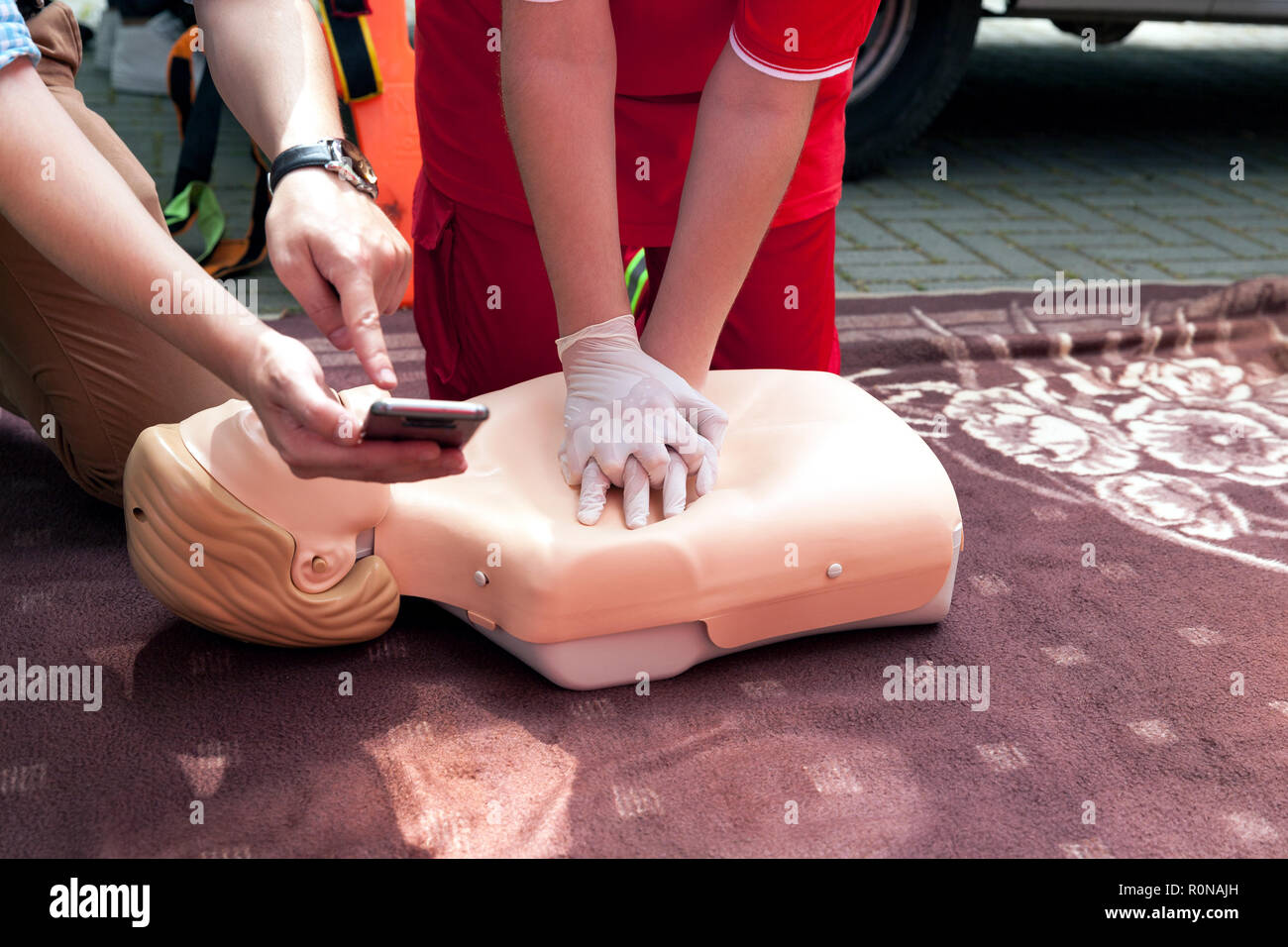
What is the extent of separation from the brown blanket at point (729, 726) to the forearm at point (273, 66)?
0.59 meters

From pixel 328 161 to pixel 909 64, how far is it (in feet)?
7.95

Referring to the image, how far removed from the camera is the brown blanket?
111 centimetres

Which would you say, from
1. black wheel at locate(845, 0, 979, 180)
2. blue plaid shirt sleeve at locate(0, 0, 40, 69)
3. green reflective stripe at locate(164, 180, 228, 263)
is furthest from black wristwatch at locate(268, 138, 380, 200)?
black wheel at locate(845, 0, 979, 180)

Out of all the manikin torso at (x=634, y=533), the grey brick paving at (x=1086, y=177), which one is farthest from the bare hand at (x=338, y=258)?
the grey brick paving at (x=1086, y=177)

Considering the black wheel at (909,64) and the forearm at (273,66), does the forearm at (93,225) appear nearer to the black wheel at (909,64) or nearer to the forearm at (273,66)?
the forearm at (273,66)

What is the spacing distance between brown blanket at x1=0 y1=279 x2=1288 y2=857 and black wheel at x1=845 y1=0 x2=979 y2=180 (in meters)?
1.82

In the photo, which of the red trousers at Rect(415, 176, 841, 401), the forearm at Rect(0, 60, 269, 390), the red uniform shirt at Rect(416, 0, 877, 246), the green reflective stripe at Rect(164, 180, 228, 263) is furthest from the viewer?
the green reflective stripe at Rect(164, 180, 228, 263)

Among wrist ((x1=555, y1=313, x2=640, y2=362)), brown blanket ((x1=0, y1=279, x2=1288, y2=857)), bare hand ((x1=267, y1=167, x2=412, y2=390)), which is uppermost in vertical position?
bare hand ((x1=267, y1=167, x2=412, y2=390))

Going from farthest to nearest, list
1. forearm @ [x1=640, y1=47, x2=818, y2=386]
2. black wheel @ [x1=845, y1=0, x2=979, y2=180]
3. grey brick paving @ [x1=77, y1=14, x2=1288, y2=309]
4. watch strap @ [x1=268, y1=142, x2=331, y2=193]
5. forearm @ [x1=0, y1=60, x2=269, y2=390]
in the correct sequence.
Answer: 1. black wheel @ [x1=845, y1=0, x2=979, y2=180]
2. grey brick paving @ [x1=77, y1=14, x2=1288, y2=309]
3. forearm @ [x1=640, y1=47, x2=818, y2=386]
4. watch strap @ [x1=268, y1=142, x2=331, y2=193]
5. forearm @ [x1=0, y1=60, x2=269, y2=390]

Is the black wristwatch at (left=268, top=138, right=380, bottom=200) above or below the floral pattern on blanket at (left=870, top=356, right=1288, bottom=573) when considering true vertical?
above

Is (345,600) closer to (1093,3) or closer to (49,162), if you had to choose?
(49,162)

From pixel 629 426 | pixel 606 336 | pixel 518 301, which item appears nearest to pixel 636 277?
pixel 518 301

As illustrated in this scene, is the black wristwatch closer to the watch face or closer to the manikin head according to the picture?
the watch face

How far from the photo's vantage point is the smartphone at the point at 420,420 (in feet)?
3.15
